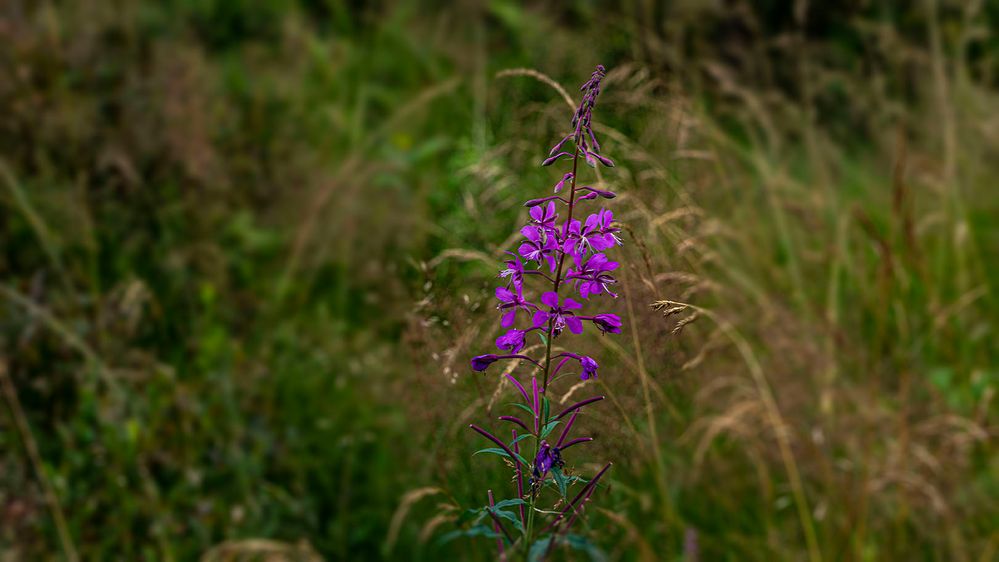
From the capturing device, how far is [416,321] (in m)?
1.67

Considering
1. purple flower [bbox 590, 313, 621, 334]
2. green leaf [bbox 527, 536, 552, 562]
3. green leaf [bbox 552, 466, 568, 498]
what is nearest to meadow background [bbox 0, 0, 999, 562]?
green leaf [bbox 527, 536, 552, 562]

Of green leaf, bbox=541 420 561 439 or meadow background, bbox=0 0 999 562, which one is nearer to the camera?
green leaf, bbox=541 420 561 439

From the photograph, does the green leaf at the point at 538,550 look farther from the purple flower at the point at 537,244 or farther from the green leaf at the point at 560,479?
the purple flower at the point at 537,244

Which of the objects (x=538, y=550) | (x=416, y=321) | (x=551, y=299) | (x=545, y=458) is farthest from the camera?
(x=416, y=321)

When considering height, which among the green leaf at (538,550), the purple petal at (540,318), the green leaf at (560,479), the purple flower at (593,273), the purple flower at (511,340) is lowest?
Result: the green leaf at (538,550)

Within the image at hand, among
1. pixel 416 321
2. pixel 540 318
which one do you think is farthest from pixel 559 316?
pixel 416 321

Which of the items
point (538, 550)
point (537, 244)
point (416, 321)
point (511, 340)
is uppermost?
point (416, 321)

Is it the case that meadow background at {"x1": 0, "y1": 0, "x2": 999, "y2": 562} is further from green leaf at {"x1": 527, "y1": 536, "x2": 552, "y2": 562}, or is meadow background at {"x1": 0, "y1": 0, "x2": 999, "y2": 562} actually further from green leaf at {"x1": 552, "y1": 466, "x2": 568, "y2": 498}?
green leaf at {"x1": 552, "y1": 466, "x2": 568, "y2": 498}

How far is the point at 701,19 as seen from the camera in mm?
5309

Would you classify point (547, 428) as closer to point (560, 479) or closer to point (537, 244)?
point (560, 479)

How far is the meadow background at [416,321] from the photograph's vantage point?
2.29m

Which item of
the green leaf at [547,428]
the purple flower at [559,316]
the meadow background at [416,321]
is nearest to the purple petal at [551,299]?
the purple flower at [559,316]

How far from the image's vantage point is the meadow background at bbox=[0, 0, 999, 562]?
2.29 m

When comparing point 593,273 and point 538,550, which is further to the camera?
point 538,550
